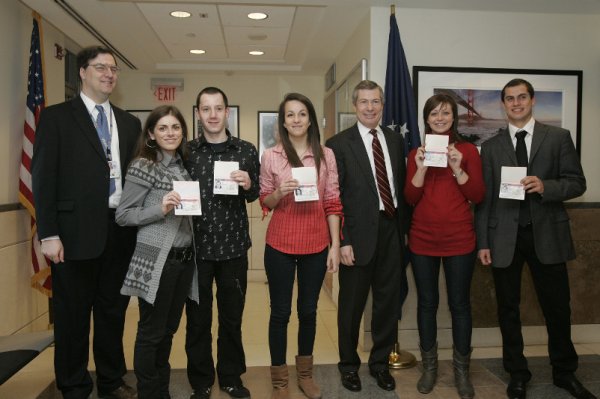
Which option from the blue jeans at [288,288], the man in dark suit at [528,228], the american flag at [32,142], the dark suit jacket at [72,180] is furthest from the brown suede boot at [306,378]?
the american flag at [32,142]

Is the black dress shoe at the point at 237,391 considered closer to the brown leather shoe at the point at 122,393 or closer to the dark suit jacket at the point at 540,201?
the brown leather shoe at the point at 122,393

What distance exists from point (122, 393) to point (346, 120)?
10.1 feet

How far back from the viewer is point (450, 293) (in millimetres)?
2855

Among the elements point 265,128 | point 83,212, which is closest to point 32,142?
point 83,212

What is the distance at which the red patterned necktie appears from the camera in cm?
287

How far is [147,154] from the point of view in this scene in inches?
96.0

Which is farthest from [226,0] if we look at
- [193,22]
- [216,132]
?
[216,132]

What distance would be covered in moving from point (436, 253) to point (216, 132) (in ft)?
4.52

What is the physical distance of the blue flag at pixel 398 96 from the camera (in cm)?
361

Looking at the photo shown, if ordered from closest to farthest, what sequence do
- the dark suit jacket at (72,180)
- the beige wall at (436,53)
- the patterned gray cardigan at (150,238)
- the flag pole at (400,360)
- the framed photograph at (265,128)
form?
1. the patterned gray cardigan at (150,238)
2. the dark suit jacket at (72,180)
3. the flag pole at (400,360)
4. the beige wall at (436,53)
5. the framed photograph at (265,128)

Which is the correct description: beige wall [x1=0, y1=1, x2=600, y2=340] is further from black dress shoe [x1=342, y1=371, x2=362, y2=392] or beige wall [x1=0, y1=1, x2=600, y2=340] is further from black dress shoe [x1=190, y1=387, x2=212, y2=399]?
black dress shoe [x1=190, y1=387, x2=212, y2=399]

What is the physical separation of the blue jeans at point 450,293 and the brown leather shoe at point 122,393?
1679mm

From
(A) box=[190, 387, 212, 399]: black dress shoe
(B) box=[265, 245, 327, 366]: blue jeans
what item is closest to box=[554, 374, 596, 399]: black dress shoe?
(B) box=[265, 245, 327, 366]: blue jeans

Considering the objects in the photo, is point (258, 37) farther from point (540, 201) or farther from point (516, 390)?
point (516, 390)
